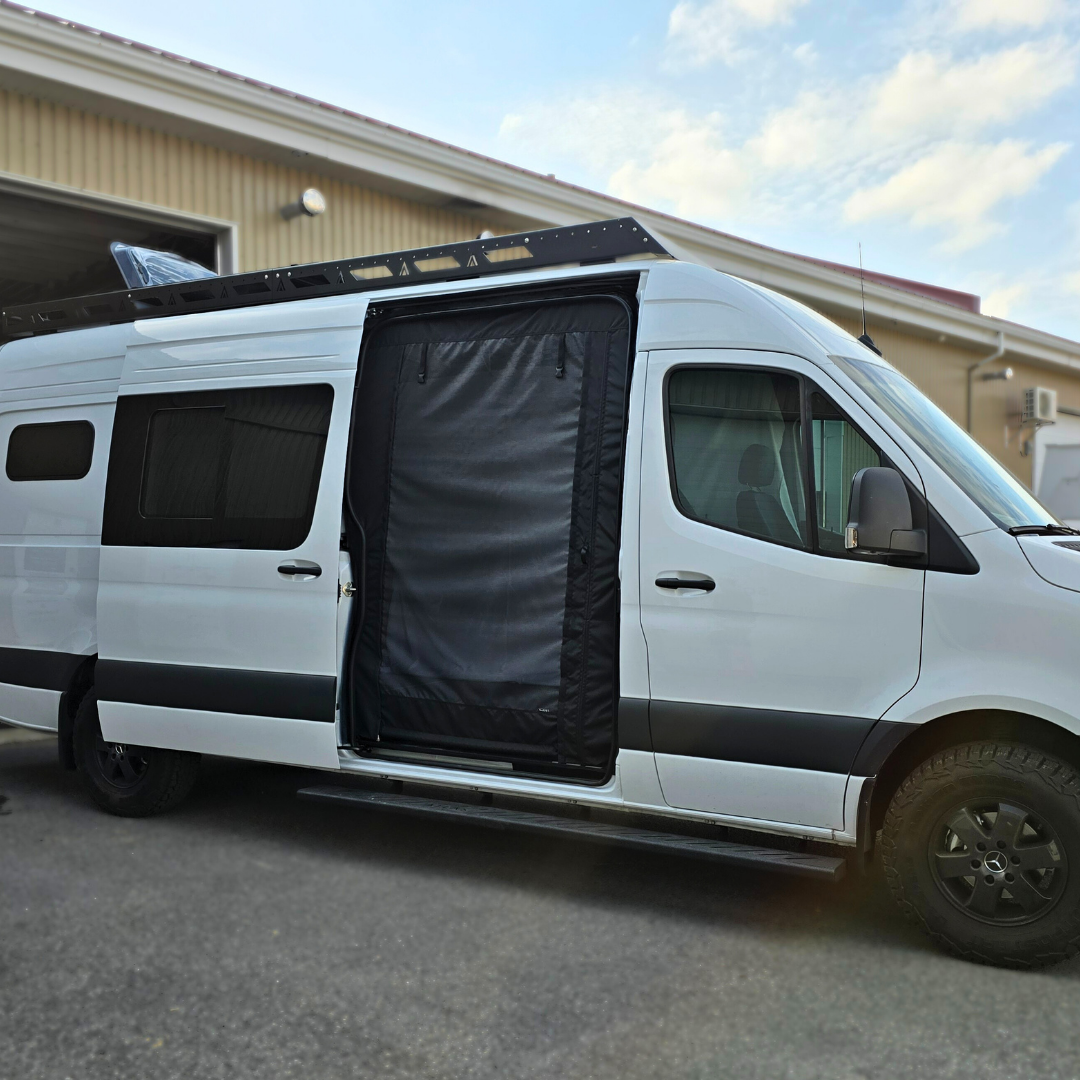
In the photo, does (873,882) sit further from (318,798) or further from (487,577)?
(318,798)

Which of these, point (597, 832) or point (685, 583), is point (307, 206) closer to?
point (685, 583)

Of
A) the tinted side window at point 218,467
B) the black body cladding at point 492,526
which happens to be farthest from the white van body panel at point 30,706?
the black body cladding at point 492,526

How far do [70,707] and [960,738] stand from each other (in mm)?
4302

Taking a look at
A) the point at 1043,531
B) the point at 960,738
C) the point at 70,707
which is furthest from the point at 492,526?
the point at 70,707

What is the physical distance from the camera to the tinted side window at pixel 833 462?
390 cm

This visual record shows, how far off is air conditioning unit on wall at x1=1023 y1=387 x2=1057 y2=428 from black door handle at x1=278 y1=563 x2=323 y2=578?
1738cm

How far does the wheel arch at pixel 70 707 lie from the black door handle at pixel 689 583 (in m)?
3.15

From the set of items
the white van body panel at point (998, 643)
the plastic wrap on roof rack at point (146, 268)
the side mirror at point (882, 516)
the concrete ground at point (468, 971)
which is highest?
the plastic wrap on roof rack at point (146, 268)

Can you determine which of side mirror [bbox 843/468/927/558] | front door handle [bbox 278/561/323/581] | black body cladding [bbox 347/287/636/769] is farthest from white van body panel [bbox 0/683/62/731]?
side mirror [bbox 843/468/927/558]

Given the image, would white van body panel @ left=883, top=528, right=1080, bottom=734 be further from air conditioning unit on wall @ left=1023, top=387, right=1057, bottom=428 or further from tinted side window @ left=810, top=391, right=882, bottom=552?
air conditioning unit on wall @ left=1023, top=387, right=1057, bottom=428

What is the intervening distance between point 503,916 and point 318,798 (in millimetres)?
1118

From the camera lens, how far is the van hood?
140 inches

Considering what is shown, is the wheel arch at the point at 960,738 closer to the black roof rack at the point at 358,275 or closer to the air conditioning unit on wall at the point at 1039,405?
the black roof rack at the point at 358,275

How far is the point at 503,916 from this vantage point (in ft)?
13.7
